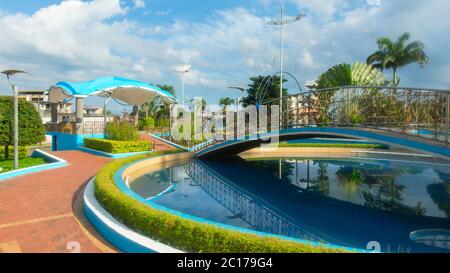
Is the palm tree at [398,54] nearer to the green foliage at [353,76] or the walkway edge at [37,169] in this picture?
the green foliage at [353,76]

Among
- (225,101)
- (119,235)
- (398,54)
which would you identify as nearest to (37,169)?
(119,235)

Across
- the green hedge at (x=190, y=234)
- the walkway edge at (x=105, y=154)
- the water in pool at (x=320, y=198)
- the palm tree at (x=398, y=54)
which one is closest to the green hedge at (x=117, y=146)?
the walkway edge at (x=105, y=154)

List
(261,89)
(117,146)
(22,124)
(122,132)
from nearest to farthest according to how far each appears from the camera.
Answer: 1. (22,124)
2. (117,146)
3. (122,132)
4. (261,89)

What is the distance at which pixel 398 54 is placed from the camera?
29984mm

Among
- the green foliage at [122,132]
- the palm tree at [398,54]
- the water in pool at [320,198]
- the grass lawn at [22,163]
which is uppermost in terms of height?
the palm tree at [398,54]

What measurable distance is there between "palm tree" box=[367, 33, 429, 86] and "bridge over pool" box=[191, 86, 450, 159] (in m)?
23.7

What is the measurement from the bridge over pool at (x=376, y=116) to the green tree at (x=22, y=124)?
8.61 m

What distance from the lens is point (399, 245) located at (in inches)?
210

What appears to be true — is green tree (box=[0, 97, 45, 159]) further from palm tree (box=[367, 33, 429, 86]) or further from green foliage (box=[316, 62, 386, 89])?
palm tree (box=[367, 33, 429, 86])

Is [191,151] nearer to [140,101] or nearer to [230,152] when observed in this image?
[230,152]

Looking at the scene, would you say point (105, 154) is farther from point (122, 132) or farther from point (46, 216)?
point (46, 216)

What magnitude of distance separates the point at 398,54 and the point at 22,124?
1286 inches

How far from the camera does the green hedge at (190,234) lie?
3.68 meters
